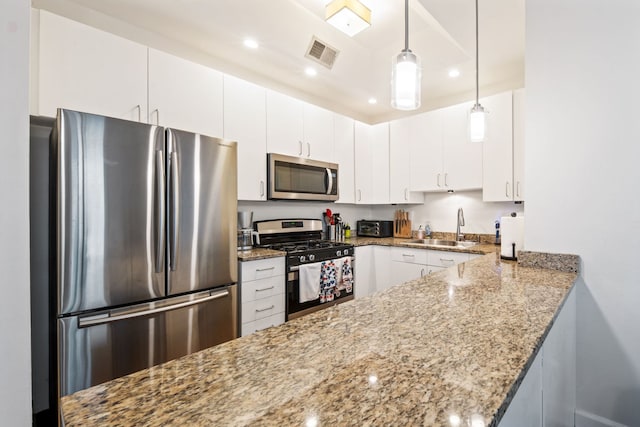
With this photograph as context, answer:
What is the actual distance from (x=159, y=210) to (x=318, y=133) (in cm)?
192

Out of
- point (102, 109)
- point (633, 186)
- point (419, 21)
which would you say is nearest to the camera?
point (633, 186)

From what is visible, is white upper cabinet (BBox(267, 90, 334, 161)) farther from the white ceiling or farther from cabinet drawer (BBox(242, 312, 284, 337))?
cabinet drawer (BBox(242, 312, 284, 337))

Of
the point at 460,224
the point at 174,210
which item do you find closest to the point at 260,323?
the point at 174,210

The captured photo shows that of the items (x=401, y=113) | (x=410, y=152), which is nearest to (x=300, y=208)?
(x=410, y=152)

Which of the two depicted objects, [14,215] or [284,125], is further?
[284,125]

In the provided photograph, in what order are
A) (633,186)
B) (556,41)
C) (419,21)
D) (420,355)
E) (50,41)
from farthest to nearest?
(419,21) < (50,41) < (556,41) < (633,186) < (420,355)

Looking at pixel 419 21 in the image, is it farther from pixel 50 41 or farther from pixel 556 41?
pixel 50 41

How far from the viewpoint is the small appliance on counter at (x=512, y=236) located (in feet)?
6.00

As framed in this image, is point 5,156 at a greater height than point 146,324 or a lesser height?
greater

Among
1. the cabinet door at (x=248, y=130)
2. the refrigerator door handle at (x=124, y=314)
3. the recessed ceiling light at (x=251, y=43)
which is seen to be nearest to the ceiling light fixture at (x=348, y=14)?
the recessed ceiling light at (x=251, y=43)

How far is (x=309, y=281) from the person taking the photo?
8.59 feet

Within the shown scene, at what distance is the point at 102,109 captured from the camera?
1851 millimetres

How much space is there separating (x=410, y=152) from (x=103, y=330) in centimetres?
323

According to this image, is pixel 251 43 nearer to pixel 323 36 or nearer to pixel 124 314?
pixel 323 36
